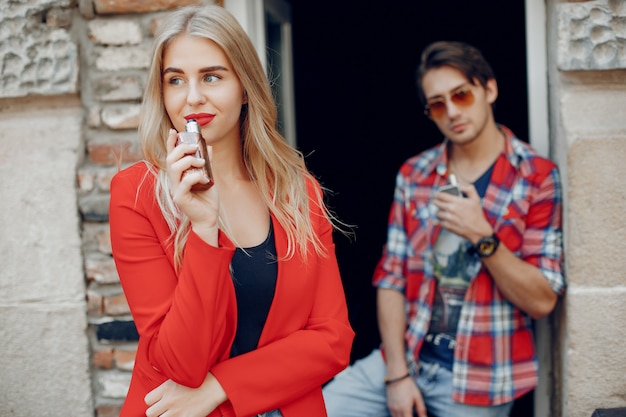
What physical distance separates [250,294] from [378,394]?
1.24 meters

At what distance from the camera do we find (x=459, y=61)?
8.91 ft

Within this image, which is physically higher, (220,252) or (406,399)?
(220,252)

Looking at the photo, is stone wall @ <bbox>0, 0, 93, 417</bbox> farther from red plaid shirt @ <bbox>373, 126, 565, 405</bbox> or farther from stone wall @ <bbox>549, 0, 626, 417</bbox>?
stone wall @ <bbox>549, 0, 626, 417</bbox>

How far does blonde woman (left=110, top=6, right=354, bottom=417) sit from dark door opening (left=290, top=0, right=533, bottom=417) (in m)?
3.19

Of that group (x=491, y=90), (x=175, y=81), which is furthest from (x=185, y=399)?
(x=491, y=90)

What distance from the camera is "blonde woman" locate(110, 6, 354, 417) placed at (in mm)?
1521

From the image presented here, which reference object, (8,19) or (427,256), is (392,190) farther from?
(8,19)

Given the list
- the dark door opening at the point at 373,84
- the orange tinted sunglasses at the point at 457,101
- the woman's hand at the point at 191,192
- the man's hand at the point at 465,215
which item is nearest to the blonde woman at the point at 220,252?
the woman's hand at the point at 191,192

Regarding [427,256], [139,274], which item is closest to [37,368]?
[139,274]

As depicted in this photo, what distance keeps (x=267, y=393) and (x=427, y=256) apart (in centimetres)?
116

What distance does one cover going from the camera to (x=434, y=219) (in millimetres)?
2643

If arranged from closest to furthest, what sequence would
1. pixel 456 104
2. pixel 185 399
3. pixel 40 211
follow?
pixel 185 399, pixel 40 211, pixel 456 104

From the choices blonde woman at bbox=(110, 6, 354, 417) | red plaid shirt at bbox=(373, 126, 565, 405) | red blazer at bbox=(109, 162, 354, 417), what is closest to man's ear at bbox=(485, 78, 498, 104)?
red plaid shirt at bbox=(373, 126, 565, 405)

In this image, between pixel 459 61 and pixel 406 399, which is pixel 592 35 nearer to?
pixel 459 61
